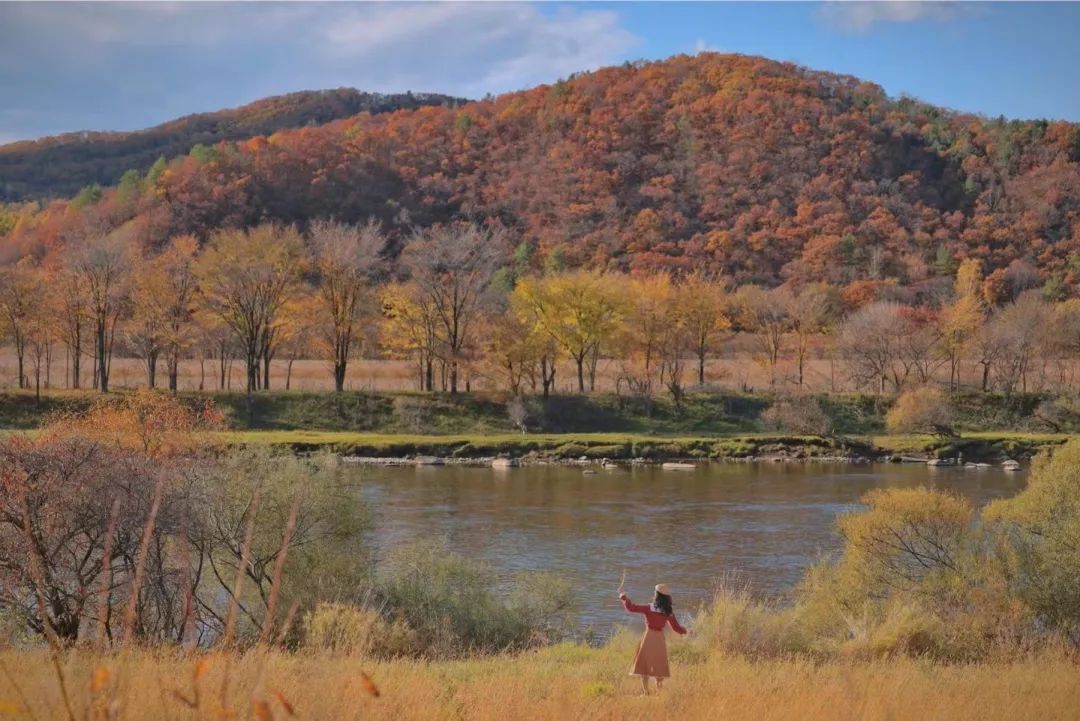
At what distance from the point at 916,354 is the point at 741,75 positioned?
107726 mm

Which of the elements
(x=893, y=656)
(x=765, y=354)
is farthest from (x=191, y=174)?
(x=893, y=656)

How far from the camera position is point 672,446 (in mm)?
63844

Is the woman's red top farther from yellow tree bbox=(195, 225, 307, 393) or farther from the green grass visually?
yellow tree bbox=(195, 225, 307, 393)

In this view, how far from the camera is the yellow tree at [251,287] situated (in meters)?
71.7

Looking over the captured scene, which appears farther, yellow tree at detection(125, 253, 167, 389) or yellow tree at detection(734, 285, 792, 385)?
yellow tree at detection(734, 285, 792, 385)

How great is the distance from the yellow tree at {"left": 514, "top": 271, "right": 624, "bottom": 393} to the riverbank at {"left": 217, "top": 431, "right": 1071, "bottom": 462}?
1214 cm

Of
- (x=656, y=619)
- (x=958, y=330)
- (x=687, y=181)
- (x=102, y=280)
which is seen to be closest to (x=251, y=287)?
(x=102, y=280)

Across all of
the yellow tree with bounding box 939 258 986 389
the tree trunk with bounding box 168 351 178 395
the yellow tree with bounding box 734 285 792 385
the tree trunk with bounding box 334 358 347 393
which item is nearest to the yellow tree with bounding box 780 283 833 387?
the yellow tree with bounding box 734 285 792 385

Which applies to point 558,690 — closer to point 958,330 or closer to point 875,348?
point 875,348

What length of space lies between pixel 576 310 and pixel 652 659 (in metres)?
63.4

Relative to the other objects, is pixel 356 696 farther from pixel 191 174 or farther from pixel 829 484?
pixel 191 174

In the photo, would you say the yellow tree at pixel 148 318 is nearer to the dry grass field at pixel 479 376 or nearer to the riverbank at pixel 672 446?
the dry grass field at pixel 479 376

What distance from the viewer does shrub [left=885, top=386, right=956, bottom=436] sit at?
66.8m

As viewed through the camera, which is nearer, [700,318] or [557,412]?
[557,412]
